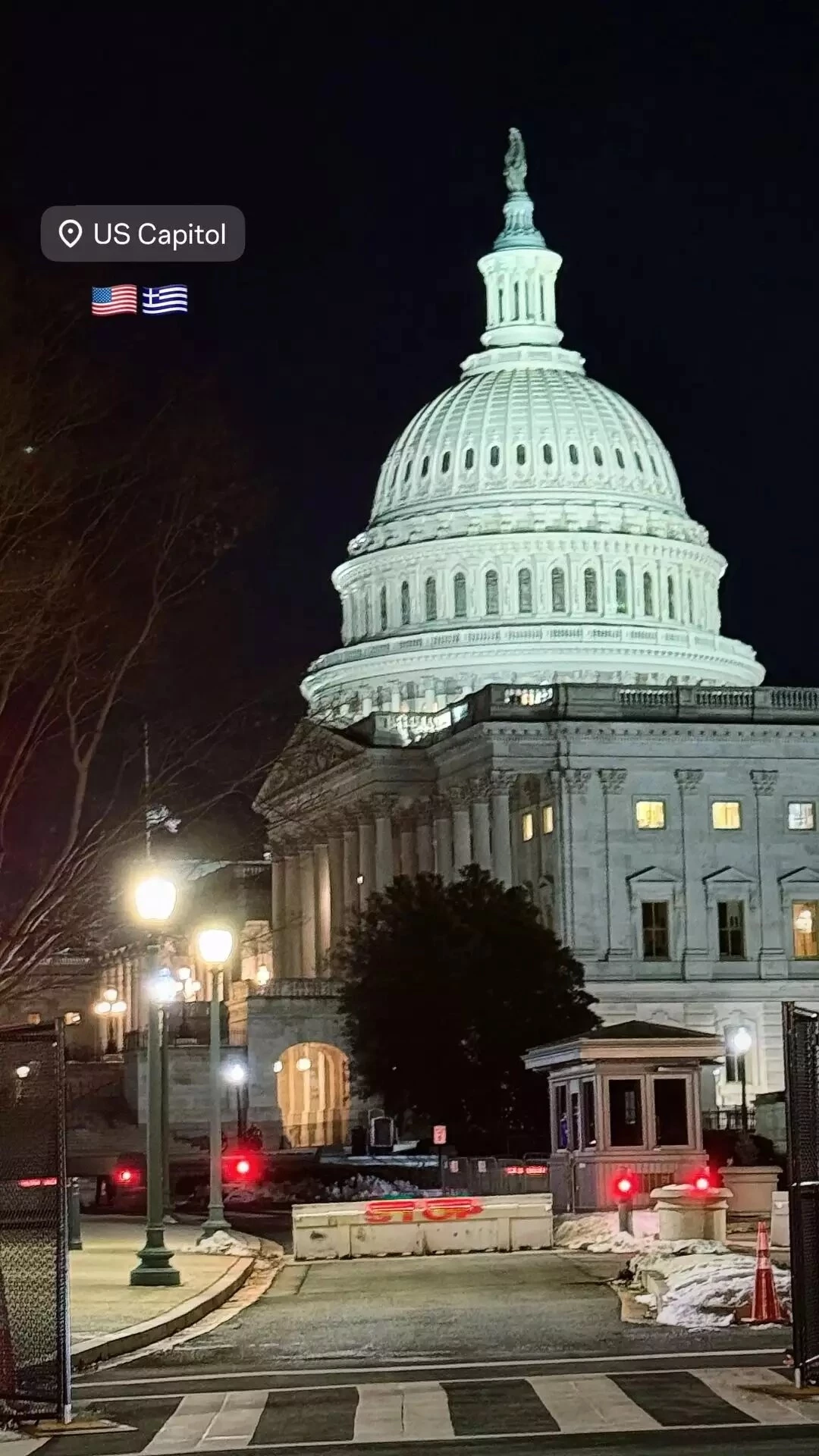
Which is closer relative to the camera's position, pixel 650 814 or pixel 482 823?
pixel 650 814

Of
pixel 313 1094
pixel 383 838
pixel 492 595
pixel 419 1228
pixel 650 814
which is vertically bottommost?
pixel 419 1228

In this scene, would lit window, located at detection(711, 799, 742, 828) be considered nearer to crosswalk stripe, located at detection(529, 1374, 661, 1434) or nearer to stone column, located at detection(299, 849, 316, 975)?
stone column, located at detection(299, 849, 316, 975)

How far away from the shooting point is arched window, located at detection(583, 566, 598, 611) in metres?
159

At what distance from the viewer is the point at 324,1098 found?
12850 centimetres

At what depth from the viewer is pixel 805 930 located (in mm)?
122688

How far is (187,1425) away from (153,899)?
13.4m

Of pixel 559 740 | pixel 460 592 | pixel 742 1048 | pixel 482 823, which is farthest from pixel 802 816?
pixel 460 592

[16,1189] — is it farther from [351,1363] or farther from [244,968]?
[244,968]

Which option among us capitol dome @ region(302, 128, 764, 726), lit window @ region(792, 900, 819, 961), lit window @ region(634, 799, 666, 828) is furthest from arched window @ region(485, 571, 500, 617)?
lit window @ region(792, 900, 819, 961)

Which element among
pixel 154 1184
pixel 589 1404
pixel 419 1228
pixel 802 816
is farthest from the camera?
pixel 802 816

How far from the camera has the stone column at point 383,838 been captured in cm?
12888

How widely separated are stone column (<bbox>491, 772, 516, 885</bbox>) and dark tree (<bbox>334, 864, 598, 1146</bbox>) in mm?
26941

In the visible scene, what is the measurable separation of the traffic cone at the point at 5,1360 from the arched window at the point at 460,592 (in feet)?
459

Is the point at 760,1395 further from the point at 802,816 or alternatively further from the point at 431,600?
the point at 431,600
